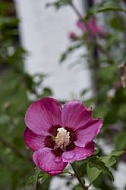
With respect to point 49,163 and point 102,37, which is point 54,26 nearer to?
point 102,37

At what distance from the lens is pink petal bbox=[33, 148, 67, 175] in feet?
2.06

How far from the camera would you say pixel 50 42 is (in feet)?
9.19

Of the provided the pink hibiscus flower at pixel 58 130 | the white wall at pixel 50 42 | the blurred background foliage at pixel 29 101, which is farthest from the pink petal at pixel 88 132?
the white wall at pixel 50 42

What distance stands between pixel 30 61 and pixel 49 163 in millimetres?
2289

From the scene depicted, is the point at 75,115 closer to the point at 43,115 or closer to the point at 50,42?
the point at 43,115

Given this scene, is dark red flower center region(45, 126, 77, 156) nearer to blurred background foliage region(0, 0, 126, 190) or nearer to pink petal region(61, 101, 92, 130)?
pink petal region(61, 101, 92, 130)

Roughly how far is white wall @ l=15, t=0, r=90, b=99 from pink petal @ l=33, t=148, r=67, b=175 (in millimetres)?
2059

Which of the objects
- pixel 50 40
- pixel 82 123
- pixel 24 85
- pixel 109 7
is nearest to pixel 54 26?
pixel 50 40

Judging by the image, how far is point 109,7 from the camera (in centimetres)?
91

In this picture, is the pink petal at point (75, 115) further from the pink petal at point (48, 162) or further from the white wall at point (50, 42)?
the white wall at point (50, 42)

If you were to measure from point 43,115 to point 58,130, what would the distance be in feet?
0.09

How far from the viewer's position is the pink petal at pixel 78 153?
0.63m

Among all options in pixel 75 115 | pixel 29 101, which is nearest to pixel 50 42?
pixel 29 101

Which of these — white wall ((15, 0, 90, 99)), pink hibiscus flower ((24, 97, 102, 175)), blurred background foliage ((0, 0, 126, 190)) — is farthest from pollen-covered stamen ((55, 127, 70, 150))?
white wall ((15, 0, 90, 99))
